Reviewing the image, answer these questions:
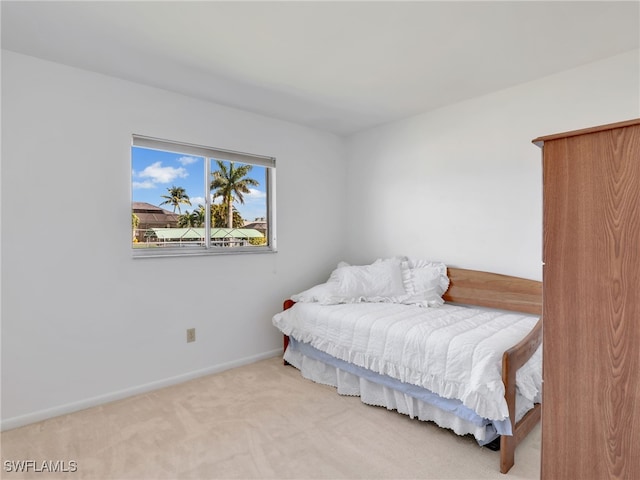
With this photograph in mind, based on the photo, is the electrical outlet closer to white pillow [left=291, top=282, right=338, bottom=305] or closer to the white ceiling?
white pillow [left=291, top=282, right=338, bottom=305]

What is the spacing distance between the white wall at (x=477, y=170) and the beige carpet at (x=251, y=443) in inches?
56.6

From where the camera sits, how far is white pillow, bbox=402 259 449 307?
2967 mm

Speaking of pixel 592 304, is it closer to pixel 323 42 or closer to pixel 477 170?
pixel 323 42

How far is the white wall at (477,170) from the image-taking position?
2.40m

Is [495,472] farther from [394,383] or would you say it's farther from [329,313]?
[329,313]

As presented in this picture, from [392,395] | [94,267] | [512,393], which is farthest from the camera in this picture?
[94,267]

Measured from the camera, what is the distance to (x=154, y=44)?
207 centimetres

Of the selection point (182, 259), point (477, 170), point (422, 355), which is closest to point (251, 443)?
point (422, 355)

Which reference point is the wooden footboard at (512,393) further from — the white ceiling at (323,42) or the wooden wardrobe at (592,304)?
the white ceiling at (323,42)

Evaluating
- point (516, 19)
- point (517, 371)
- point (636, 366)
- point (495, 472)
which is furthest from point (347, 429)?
point (516, 19)

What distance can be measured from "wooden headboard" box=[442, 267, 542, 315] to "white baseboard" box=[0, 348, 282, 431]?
1.91 m

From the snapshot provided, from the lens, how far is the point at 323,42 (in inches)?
81.2

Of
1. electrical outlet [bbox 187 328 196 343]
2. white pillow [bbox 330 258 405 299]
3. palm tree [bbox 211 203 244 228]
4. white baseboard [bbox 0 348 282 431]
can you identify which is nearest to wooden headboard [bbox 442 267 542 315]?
white pillow [bbox 330 258 405 299]

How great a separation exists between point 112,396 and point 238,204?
1834 millimetres
